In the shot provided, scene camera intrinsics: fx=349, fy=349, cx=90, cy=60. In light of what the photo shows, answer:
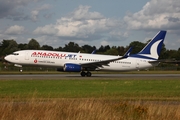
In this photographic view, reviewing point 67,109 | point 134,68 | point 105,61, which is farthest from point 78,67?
point 67,109

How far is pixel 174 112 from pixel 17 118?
5.47 m

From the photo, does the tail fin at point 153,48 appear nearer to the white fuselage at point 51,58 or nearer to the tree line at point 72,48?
the white fuselage at point 51,58

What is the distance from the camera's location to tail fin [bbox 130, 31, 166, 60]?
5159 cm

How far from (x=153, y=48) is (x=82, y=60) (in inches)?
460

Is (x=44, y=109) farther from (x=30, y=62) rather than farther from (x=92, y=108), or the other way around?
(x=30, y=62)

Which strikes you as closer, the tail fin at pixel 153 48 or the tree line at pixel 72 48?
the tail fin at pixel 153 48

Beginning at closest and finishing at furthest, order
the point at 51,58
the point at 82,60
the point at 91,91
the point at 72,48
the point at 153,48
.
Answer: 1. the point at 91,91
2. the point at 51,58
3. the point at 82,60
4. the point at 153,48
5. the point at 72,48

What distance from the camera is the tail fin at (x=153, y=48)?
5159 cm

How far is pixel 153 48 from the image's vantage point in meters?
51.8

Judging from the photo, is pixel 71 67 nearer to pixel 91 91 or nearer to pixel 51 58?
pixel 51 58

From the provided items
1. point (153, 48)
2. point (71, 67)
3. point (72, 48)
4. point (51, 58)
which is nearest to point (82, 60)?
point (71, 67)

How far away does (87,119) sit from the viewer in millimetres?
11312

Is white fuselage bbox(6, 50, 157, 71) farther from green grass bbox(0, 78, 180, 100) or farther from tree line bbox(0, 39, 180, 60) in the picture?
tree line bbox(0, 39, 180, 60)

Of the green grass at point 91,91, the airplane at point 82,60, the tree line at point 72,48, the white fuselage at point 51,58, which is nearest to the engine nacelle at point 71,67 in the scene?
the airplane at point 82,60
